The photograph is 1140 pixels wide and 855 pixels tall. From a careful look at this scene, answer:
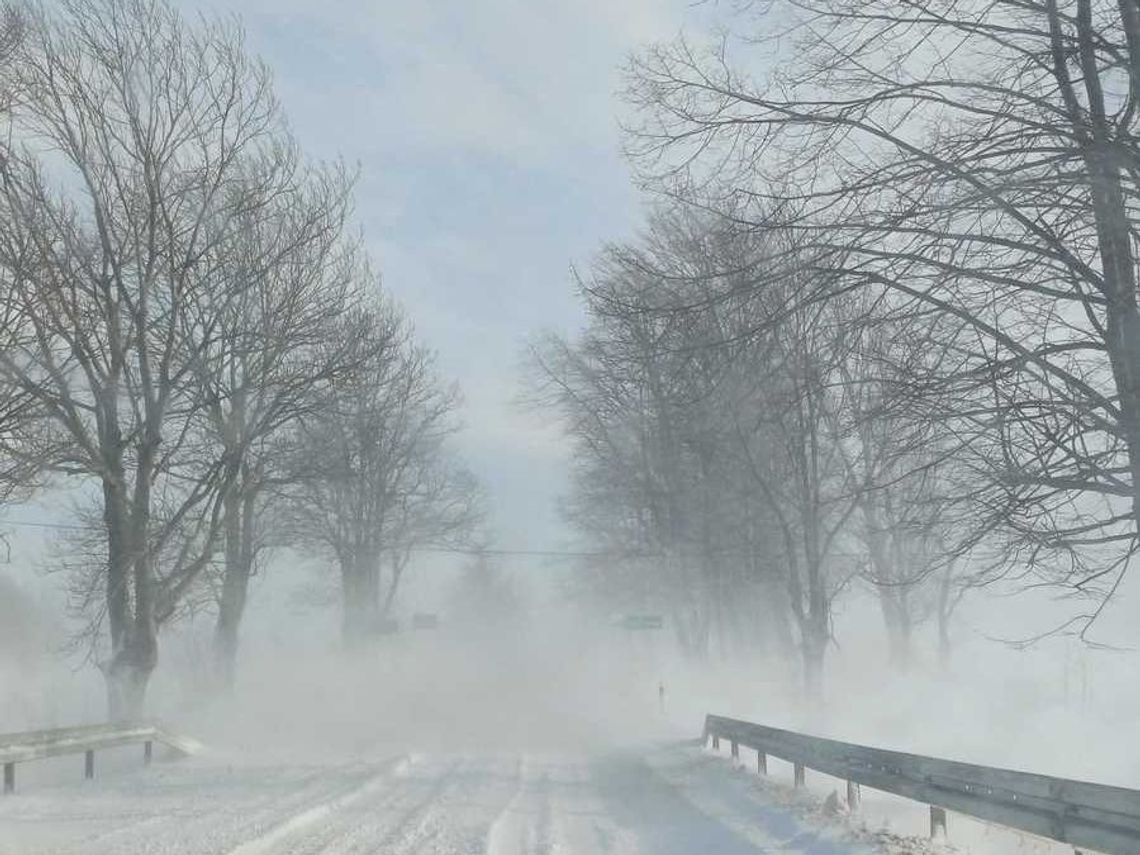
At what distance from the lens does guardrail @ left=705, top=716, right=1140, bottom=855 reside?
9.17 metres

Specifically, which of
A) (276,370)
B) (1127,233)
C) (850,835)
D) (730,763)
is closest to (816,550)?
(730,763)

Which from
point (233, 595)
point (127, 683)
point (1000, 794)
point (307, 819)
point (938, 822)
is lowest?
point (938, 822)

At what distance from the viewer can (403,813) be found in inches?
565

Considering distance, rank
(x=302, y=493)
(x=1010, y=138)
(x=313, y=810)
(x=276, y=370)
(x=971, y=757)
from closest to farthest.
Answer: (x=1010, y=138)
(x=313, y=810)
(x=276, y=370)
(x=971, y=757)
(x=302, y=493)

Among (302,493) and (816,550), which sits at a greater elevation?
(302,493)

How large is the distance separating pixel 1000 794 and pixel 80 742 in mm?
12786

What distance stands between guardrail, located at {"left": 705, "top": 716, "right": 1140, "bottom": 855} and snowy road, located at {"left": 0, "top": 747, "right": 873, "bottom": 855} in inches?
37.5

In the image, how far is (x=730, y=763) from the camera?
21.9 metres

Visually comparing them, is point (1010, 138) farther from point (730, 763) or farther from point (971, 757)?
point (971, 757)

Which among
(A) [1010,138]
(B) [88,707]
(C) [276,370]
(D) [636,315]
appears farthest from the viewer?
(B) [88,707]

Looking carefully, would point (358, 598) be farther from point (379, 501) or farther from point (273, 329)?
point (273, 329)

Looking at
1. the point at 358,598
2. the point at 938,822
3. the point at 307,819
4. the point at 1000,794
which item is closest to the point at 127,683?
the point at 307,819

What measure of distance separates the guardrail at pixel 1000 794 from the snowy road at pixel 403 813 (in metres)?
0.95

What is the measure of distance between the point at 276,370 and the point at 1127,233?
53.3ft
